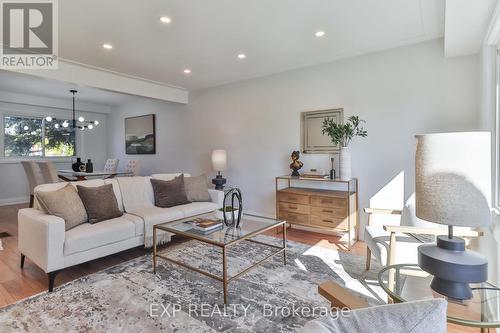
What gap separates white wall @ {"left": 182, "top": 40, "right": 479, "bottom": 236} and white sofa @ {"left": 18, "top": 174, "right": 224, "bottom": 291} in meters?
1.57

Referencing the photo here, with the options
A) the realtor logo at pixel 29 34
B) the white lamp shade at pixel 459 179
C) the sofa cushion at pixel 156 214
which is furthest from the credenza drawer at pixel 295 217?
the realtor logo at pixel 29 34

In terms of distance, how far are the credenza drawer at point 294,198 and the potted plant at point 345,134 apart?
58cm

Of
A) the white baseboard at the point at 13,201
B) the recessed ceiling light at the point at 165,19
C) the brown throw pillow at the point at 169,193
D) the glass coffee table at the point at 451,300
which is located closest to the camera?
the glass coffee table at the point at 451,300

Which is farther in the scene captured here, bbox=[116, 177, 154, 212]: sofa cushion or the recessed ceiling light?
bbox=[116, 177, 154, 212]: sofa cushion

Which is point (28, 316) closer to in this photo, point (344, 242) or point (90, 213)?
point (90, 213)

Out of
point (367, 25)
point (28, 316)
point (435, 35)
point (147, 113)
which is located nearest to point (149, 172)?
point (147, 113)

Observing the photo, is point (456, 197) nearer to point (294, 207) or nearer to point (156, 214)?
point (294, 207)

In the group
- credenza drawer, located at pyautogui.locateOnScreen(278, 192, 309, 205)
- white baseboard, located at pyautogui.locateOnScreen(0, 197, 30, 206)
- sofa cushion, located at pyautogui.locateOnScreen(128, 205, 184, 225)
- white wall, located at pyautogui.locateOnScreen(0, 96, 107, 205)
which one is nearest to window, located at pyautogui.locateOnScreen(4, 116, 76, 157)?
white wall, located at pyautogui.locateOnScreen(0, 96, 107, 205)

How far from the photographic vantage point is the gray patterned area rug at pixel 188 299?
6.04 feet

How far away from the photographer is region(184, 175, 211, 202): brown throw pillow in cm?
394

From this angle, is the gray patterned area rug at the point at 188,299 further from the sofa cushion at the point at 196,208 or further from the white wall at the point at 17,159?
the white wall at the point at 17,159

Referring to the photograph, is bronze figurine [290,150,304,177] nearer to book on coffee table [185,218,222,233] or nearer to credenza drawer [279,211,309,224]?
credenza drawer [279,211,309,224]

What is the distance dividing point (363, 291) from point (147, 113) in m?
6.04

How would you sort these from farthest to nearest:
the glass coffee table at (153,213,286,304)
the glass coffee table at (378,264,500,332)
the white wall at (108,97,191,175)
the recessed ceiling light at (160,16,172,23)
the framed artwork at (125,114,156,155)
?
1. the framed artwork at (125,114,156,155)
2. the white wall at (108,97,191,175)
3. the recessed ceiling light at (160,16,172,23)
4. the glass coffee table at (153,213,286,304)
5. the glass coffee table at (378,264,500,332)
